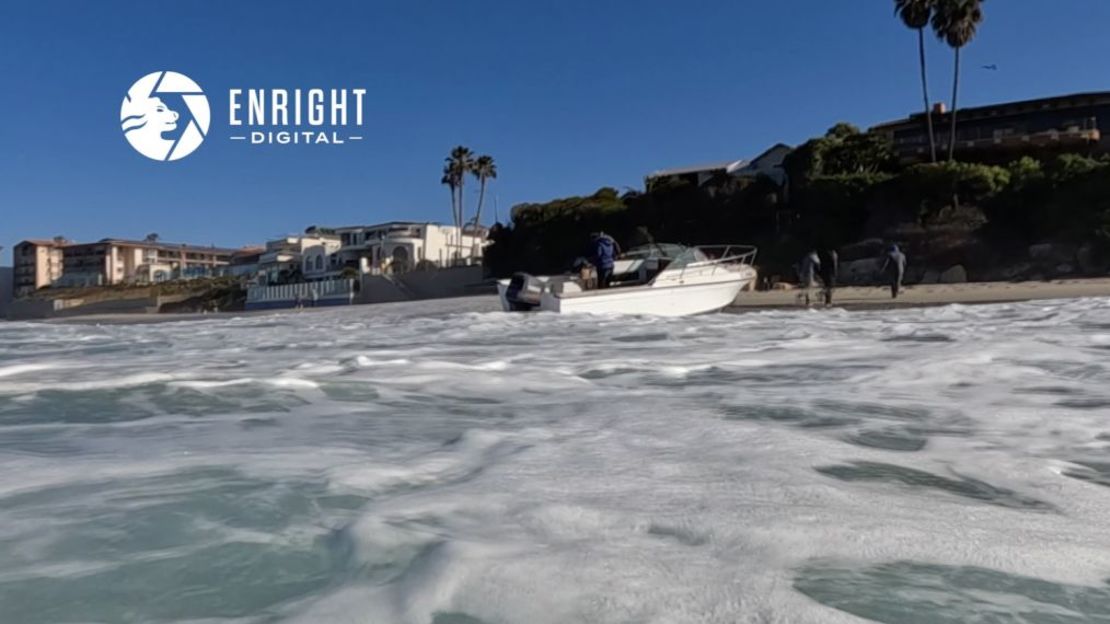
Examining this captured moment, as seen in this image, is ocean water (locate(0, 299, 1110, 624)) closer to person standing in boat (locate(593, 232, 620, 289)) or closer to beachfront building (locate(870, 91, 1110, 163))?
person standing in boat (locate(593, 232, 620, 289))

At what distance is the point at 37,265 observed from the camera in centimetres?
11219

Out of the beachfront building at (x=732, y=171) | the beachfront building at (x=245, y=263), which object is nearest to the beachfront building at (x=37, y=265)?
the beachfront building at (x=245, y=263)

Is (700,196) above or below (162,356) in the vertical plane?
above

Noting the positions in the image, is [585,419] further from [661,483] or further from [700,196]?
[700,196]

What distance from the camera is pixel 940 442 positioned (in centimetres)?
366

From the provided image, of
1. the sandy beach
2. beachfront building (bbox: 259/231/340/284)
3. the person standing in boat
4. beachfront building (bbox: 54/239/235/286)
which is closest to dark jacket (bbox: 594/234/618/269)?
the person standing in boat

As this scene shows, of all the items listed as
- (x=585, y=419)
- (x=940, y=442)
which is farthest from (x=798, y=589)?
(x=585, y=419)

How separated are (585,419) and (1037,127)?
46.6 meters

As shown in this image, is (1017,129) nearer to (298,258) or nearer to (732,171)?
(732,171)

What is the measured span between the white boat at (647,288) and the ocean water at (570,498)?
Answer: 8484mm

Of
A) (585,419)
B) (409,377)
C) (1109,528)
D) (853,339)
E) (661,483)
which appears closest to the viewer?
(1109,528)

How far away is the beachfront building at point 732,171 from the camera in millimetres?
47969

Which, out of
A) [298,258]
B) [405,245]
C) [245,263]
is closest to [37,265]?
[245,263]

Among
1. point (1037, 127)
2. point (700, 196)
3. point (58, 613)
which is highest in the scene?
point (1037, 127)
